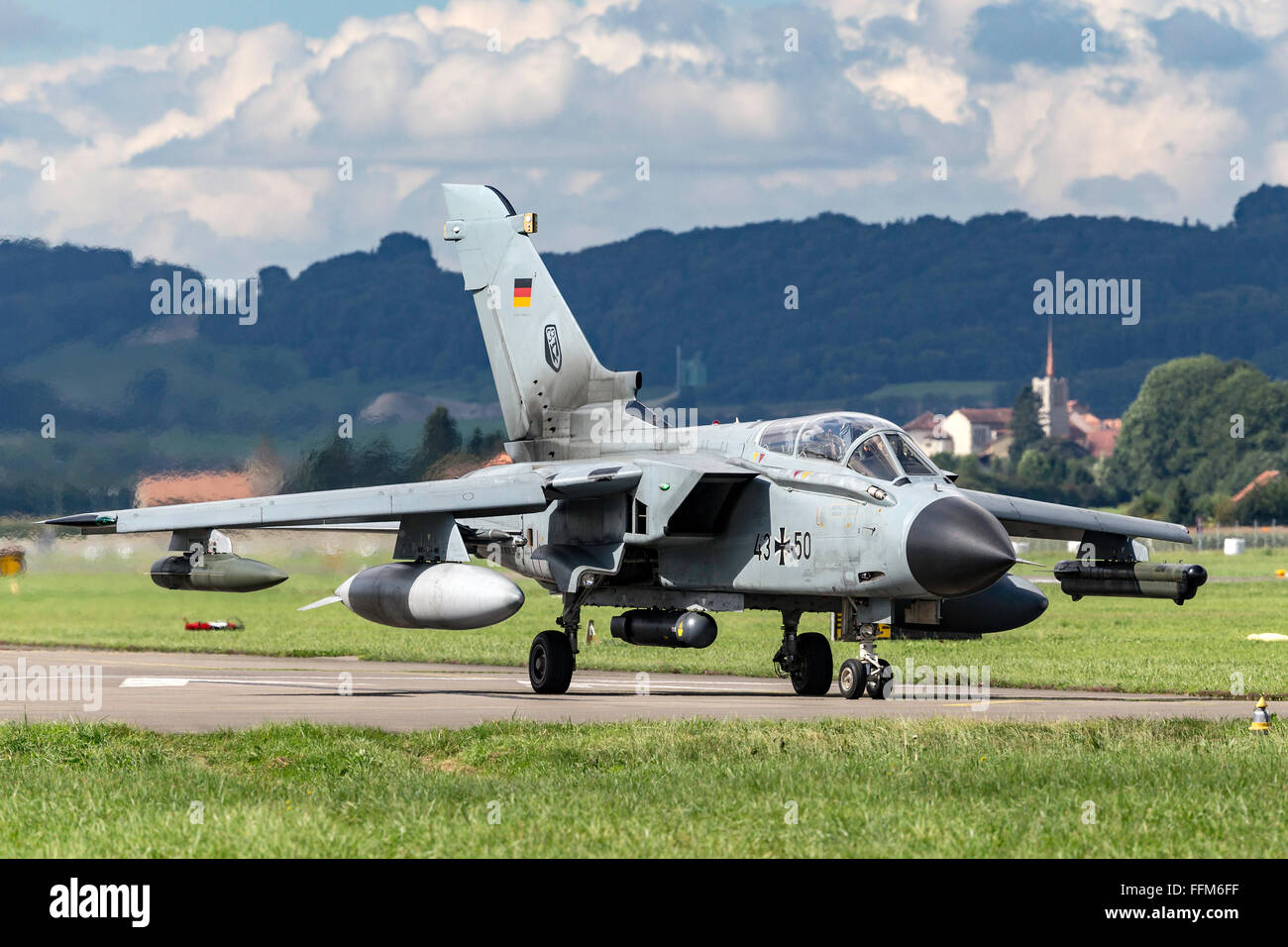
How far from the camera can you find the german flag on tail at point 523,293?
25.9 metres

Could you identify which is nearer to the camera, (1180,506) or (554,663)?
(554,663)

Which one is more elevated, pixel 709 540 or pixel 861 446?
pixel 861 446

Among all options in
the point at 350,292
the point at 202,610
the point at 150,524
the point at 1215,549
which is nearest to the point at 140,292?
the point at 202,610

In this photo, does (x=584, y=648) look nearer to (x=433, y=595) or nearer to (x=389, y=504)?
(x=389, y=504)

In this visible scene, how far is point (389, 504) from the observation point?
70.8 feet

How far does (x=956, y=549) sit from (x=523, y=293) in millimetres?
9768

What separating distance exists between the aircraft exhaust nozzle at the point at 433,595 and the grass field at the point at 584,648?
22.1 ft

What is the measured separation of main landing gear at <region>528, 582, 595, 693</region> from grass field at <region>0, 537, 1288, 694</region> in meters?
5.23

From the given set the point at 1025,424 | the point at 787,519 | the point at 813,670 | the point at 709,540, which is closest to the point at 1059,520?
the point at 813,670

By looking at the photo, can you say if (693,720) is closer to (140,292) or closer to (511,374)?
(511,374)

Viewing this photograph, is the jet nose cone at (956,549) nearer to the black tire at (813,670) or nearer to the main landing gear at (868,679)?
the main landing gear at (868,679)

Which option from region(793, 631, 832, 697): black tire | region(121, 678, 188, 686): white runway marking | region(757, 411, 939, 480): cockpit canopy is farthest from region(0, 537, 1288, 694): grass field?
region(121, 678, 188, 686): white runway marking

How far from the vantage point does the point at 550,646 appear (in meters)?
22.0

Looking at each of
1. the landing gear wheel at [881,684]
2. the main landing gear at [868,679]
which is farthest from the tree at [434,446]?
the landing gear wheel at [881,684]
